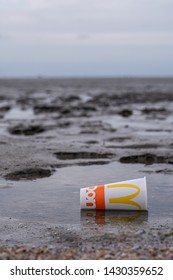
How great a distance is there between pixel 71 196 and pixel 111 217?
4.35ft

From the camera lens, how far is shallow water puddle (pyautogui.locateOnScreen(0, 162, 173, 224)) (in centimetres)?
763

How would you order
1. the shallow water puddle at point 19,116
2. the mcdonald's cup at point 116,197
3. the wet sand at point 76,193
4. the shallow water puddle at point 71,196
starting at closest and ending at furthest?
1. the wet sand at point 76,193
2. the shallow water puddle at point 71,196
3. the mcdonald's cup at point 116,197
4. the shallow water puddle at point 19,116

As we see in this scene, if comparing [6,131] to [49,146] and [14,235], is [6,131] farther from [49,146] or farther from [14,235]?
[14,235]

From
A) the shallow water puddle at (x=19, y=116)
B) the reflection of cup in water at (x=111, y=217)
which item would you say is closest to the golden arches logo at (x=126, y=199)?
the reflection of cup in water at (x=111, y=217)

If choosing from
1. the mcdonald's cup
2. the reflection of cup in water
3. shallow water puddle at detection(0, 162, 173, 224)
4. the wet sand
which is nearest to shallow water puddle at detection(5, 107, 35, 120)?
the wet sand

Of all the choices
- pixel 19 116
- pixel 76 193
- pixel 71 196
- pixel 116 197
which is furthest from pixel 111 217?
pixel 19 116

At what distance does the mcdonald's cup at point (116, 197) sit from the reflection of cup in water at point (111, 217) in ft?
0.25

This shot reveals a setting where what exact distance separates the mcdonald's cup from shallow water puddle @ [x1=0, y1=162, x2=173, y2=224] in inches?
4.8

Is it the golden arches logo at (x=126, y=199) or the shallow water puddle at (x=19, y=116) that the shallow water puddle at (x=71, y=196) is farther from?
the shallow water puddle at (x=19, y=116)

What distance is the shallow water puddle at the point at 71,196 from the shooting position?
7.63m

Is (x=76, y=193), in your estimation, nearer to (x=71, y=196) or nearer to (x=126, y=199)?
(x=71, y=196)

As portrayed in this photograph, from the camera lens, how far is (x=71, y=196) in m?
8.77

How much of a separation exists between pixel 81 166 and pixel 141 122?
11573mm
